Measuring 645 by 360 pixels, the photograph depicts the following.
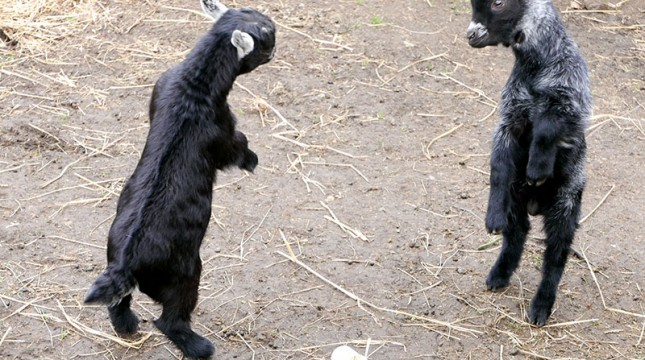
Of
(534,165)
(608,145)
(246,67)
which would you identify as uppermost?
(246,67)

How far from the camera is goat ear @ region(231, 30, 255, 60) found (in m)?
5.52

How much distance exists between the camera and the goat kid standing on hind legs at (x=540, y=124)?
5.70 meters

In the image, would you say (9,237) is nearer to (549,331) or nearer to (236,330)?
(236,330)

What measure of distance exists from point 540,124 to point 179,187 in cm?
227

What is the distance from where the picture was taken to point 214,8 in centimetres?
610

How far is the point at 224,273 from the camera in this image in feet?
21.1

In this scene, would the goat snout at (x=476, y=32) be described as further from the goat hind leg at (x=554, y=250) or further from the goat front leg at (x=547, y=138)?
the goat hind leg at (x=554, y=250)

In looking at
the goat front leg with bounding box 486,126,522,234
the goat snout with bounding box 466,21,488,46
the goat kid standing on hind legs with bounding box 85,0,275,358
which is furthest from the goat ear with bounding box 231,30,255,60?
the goat front leg with bounding box 486,126,522,234

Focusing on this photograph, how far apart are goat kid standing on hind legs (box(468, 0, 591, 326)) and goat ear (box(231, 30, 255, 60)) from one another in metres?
1.44

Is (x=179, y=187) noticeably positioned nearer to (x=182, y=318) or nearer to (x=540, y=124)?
(x=182, y=318)

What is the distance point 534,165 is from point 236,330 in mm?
2176

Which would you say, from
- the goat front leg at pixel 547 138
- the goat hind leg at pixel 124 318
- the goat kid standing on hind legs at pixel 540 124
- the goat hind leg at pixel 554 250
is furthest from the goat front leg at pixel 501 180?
the goat hind leg at pixel 124 318

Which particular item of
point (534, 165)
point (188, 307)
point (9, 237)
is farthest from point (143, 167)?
point (534, 165)

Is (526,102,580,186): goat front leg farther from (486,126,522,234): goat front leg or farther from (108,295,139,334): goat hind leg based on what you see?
(108,295,139,334): goat hind leg
